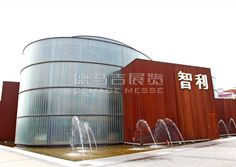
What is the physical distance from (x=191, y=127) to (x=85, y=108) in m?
7.37

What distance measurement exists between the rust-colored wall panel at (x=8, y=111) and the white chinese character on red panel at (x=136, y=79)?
12.4 meters

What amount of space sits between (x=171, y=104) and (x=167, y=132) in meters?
1.84

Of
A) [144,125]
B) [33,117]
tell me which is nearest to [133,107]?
[144,125]

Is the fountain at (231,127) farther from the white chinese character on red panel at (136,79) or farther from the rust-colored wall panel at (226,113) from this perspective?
the white chinese character on red panel at (136,79)

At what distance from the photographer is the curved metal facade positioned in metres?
13.5

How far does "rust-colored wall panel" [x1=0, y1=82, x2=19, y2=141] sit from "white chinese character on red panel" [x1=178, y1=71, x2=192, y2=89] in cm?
1559

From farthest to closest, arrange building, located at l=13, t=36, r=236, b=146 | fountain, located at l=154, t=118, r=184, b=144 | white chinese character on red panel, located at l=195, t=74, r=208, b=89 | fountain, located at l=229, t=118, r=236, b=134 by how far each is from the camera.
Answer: fountain, located at l=229, t=118, r=236, b=134, white chinese character on red panel, located at l=195, t=74, r=208, b=89, building, located at l=13, t=36, r=236, b=146, fountain, located at l=154, t=118, r=184, b=144

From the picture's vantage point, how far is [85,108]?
13.9m

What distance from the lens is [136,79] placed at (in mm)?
13484

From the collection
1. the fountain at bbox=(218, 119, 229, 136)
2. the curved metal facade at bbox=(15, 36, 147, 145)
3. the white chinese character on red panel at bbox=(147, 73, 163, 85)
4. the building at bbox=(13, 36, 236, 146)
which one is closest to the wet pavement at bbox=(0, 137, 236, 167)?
the building at bbox=(13, 36, 236, 146)

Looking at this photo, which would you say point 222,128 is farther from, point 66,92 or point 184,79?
point 66,92

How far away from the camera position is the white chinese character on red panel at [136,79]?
1329 centimetres

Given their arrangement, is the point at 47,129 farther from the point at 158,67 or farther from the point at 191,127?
the point at 191,127

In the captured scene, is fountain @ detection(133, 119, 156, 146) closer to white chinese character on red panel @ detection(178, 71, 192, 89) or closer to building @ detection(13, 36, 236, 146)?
building @ detection(13, 36, 236, 146)
